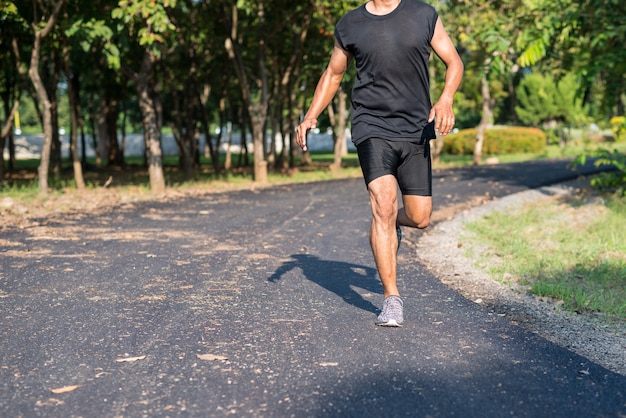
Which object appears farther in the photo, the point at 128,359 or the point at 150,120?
the point at 150,120

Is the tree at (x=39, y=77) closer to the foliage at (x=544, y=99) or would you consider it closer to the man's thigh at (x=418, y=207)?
the man's thigh at (x=418, y=207)

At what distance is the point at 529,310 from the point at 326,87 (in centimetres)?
223

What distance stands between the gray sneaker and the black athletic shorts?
2.53 ft

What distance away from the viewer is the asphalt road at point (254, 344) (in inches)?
141

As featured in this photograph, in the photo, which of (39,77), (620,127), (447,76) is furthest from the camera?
(39,77)

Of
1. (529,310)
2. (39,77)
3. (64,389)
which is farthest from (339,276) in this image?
(39,77)

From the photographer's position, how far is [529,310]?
5855mm

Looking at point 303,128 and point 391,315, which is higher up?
point 303,128

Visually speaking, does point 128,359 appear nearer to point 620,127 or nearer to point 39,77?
point 620,127

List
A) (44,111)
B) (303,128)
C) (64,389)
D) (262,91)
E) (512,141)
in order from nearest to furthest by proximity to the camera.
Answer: (64,389) → (303,128) → (44,111) → (262,91) → (512,141)

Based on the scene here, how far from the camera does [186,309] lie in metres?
5.54

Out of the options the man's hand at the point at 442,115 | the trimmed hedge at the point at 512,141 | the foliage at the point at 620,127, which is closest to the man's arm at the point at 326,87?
the man's hand at the point at 442,115

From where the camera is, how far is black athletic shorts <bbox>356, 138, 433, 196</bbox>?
509cm

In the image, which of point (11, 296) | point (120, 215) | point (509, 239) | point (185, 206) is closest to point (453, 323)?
point (11, 296)
